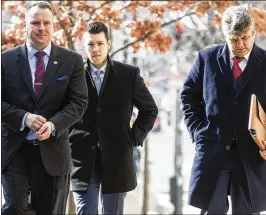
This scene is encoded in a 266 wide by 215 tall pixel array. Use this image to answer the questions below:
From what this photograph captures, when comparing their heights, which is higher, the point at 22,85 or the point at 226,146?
the point at 22,85

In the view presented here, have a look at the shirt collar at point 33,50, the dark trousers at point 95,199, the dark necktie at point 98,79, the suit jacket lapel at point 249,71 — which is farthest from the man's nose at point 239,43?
the dark trousers at point 95,199

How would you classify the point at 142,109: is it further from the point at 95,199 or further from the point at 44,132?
the point at 44,132

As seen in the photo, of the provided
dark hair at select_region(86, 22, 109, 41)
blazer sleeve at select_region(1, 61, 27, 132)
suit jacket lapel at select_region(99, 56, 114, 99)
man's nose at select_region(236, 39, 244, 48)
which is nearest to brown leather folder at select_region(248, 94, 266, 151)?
man's nose at select_region(236, 39, 244, 48)

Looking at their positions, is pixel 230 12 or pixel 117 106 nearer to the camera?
pixel 230 12

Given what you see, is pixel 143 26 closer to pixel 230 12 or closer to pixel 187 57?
pixel 230 12

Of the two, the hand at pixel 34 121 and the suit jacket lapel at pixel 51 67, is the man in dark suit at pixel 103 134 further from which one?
the hand at pixel 34 121

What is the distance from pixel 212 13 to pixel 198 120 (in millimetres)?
4110

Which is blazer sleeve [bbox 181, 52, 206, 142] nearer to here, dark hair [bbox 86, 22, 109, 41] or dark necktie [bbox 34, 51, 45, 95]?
dark hair [bbox 86, 22, 109, 41]

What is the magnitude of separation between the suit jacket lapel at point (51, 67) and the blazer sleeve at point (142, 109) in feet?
3.55

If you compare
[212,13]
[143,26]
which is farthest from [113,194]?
[212,13]

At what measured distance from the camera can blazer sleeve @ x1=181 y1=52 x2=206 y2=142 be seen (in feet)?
20.6

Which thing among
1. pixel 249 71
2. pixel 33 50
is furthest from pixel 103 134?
pixel 249 71

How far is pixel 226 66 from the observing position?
6.18 m

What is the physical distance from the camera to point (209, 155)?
6.16 meters
